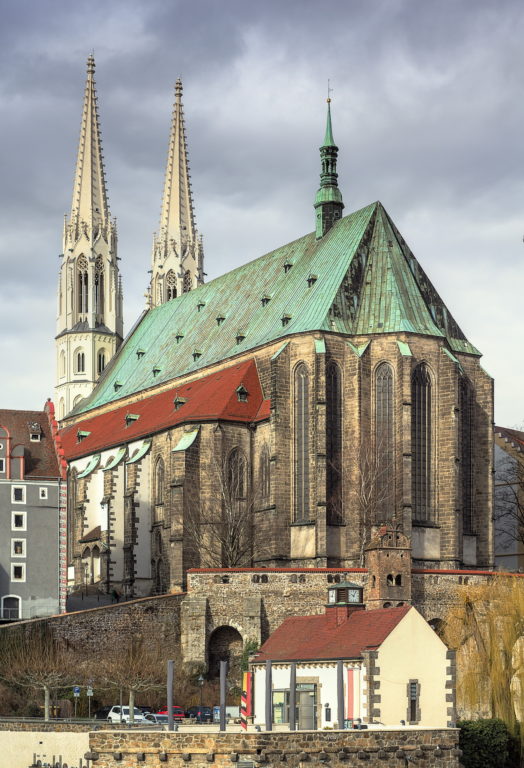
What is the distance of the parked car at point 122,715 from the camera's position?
54.3 meters

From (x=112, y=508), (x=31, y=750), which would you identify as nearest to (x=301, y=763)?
(x=31, y=750)

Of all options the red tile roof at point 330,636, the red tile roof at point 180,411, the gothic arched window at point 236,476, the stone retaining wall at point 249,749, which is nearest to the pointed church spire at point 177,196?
the red tile roof at point 180,411

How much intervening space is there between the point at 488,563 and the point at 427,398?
9174 millimetres

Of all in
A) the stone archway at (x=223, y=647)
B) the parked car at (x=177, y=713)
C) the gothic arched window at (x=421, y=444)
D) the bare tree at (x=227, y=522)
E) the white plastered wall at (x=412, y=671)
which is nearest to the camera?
the white plastered wall at (x=412, y=671)

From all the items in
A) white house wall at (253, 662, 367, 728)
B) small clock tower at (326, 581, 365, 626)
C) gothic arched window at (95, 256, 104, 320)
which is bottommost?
white house wall at (253, 662, 367, 728)

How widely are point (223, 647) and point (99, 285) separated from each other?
53.7 metres

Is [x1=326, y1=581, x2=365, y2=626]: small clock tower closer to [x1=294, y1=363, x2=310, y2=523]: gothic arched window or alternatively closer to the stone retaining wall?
the stone retaining wall

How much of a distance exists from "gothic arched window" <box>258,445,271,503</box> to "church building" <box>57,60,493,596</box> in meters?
0.08

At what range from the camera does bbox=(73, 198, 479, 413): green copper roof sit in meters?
80.7

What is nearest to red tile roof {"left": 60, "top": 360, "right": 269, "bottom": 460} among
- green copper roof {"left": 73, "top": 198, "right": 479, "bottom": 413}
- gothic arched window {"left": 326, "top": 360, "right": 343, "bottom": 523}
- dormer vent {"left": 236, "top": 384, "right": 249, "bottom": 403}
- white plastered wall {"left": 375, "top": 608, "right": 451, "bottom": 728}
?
dormer vent {"left": 236, "top": 384, "right": 249, "bottom": 403}

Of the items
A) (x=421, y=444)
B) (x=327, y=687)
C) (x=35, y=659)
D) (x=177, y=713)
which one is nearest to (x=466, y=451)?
Result: (x=421, y=444)

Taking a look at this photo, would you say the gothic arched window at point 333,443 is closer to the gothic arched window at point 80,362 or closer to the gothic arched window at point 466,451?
the gothic arched window at point 466,451

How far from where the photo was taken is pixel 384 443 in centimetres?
7794

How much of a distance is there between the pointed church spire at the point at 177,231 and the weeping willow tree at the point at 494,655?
60527 mm
